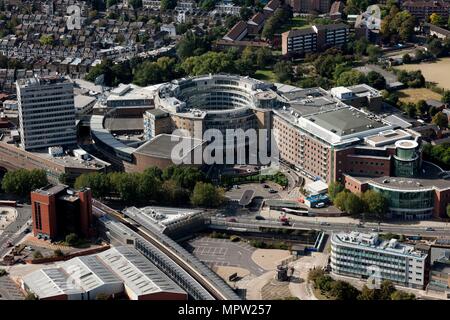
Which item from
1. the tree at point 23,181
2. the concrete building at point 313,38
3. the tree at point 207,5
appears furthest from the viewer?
the tree at point 207,5

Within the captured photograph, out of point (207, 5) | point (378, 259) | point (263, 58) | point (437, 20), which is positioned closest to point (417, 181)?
point (378, 259)

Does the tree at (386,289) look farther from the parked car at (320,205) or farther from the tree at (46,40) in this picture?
the tree at (46,40)

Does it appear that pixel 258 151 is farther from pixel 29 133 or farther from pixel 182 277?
pixel 182 277

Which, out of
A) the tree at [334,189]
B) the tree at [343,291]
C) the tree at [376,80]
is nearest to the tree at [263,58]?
the tree at [376,80]

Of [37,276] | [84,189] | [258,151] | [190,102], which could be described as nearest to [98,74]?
[190,102]

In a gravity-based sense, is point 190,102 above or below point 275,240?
above

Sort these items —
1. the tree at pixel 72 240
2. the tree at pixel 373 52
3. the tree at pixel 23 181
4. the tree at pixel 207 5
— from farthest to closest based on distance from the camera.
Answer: the tree at pixel 207 5 → the tree at pixel 373 52 → the tree at pixel 23 181 → the tree at pixel 72 240
